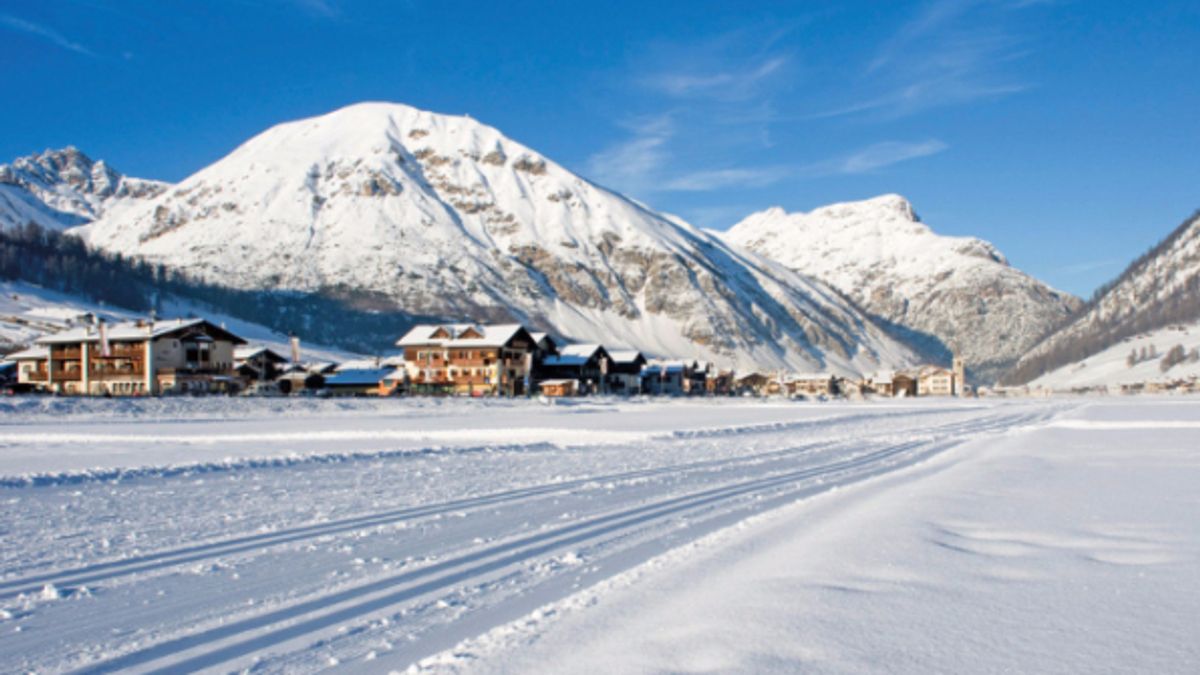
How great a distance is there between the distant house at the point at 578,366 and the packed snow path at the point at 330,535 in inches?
3560

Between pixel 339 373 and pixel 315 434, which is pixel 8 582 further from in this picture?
pixel 339 373

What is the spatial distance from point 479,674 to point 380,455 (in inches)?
799

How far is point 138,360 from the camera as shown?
8575 centimetres

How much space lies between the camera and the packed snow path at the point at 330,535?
759cm

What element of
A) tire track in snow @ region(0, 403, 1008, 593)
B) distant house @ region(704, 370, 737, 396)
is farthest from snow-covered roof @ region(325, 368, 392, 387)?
tire track in snow @ region(0, 403, 1008, 593)

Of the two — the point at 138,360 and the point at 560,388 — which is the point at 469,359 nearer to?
the point at 560,388

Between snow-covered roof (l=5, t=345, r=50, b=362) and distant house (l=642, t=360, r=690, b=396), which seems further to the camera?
distant house (l=642, t=360, r=690, b=396)

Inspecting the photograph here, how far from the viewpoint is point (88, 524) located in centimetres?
1334

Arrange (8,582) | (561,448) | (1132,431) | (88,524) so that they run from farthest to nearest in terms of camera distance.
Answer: (1132,431) < (561,448) < (88,524) < (8,582)

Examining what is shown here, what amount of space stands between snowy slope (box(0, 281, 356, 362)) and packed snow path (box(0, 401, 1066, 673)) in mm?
117663

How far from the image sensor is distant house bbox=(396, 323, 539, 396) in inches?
4336

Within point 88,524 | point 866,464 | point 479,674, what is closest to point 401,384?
point 866,464

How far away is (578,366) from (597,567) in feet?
364

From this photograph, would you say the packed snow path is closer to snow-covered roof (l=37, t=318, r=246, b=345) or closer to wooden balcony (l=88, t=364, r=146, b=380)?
wooden balcony (l=88, t=364, r=146, b=380)
